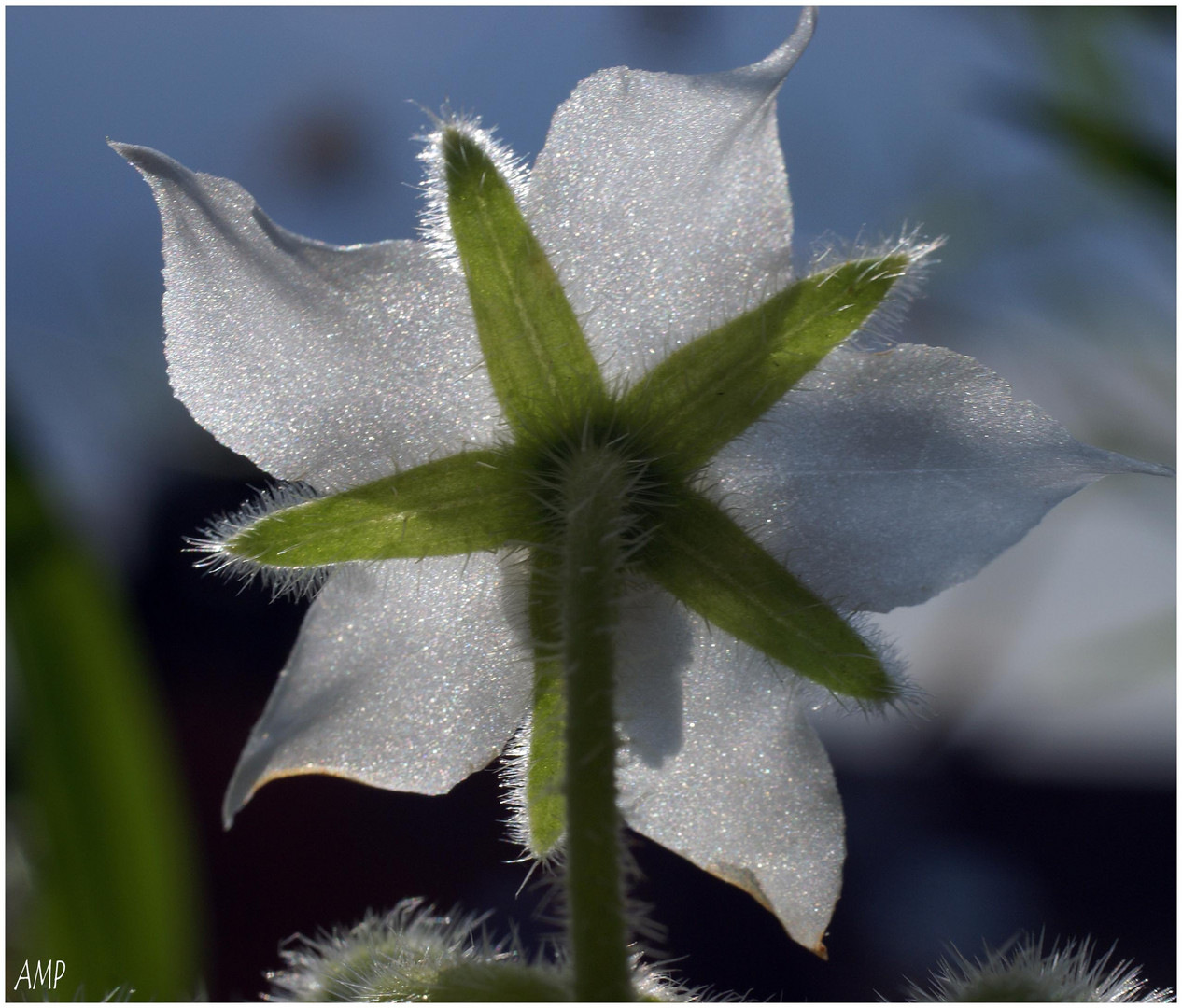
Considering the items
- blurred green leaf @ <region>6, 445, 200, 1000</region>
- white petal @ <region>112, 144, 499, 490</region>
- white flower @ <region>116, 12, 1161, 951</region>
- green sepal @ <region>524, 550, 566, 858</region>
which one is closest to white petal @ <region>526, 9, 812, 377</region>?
white flower @ <region>116, 12, 1161, 951</region>

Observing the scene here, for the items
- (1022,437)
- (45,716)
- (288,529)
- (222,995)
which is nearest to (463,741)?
(288,529)

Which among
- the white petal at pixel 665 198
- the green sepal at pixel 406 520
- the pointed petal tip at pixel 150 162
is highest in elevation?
the pointed petal tip at pixel 150 162

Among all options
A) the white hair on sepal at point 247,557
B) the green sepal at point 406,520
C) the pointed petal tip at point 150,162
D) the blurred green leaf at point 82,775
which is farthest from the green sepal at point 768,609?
the blurred green leaf at point 82,775

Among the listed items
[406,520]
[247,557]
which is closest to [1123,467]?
[406,520]

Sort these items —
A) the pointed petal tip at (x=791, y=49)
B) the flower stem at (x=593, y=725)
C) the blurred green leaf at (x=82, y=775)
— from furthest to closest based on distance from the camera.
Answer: the blurred green leaf at (x=82, y=775) < the pointed petal tip at (x=791, y=49) < the flower stem at (x=593, y=725)

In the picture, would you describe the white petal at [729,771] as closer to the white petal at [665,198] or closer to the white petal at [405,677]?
the white petal at [405,677]

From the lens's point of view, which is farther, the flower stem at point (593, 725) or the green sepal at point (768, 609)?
the green sepal at point (768, 609)
